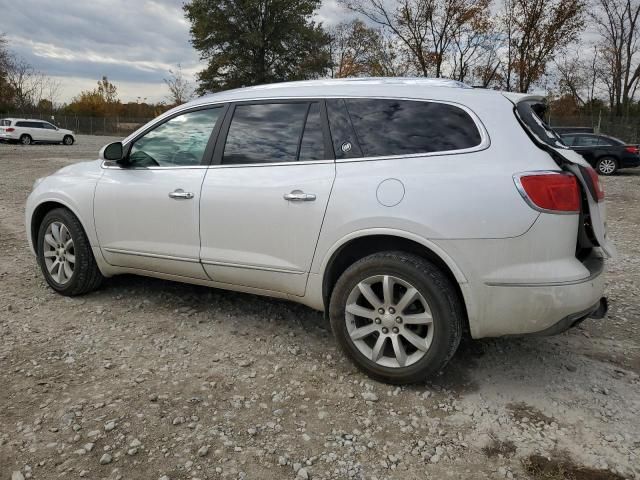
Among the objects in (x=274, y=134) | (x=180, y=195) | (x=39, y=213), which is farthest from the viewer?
(x=39, y=213)

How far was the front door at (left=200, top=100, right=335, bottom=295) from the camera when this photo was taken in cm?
308

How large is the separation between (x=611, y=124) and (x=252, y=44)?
83.0ft

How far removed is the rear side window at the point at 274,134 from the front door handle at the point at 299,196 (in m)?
0.25

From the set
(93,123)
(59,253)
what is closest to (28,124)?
(93,123)

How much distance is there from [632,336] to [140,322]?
3.67 meters

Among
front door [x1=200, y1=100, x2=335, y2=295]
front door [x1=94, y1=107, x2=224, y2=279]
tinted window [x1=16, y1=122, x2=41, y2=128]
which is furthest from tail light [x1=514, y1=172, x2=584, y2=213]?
tinted window [x1=16, y1=122, x2=41, y2=128]

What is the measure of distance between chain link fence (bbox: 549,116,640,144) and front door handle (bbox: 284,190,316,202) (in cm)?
2721

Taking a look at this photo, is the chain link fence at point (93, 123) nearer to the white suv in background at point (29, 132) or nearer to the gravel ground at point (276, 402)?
the white suv in background at point (29, 132)

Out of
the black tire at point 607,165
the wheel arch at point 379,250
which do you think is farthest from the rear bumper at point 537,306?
the black tire at point 607,165

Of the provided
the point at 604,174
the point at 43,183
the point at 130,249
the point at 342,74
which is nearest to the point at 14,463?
the point at 130,249

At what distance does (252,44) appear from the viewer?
3841 centimetres

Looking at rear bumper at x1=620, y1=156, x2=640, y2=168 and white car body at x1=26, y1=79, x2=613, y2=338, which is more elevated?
rear bumper at x1=620, y1=156, x2=640, y2=168

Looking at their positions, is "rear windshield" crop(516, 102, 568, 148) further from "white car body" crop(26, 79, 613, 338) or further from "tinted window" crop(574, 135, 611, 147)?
"tinted window" crop(574, 135, 611, 147)

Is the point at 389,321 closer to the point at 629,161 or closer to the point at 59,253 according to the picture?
the point at 59,253
